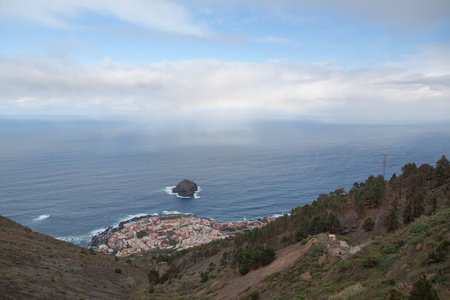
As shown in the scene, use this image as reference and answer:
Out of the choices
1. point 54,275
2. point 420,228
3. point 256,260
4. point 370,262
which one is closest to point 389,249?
point 370,262

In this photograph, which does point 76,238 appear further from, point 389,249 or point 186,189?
point 389,249

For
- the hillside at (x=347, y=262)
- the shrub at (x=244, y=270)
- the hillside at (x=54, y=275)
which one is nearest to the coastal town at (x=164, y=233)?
the hillside at (x=347, y=262)

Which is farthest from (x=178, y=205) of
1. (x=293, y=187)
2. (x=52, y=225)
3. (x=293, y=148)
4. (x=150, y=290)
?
(x=293, y=148)

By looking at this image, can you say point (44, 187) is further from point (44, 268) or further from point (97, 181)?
point (44, 268)

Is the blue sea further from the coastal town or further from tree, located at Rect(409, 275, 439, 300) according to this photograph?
tree, located at Rect(409, 275, 439, 300)

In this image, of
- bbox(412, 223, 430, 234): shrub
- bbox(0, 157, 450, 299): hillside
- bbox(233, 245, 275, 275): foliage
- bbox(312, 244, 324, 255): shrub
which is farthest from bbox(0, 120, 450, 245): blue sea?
bbox(412, 223, 430, 234): shrub

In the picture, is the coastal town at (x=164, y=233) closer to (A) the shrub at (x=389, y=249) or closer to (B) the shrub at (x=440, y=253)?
(A) the shrub at (x=389, y=249)
